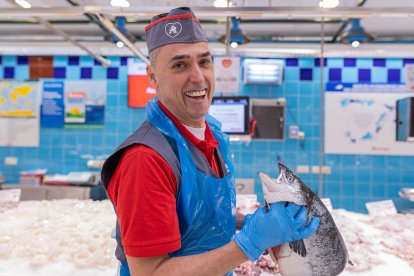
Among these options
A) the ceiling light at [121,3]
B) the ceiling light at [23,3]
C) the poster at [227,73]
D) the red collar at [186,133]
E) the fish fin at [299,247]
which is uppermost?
the ceiling light at [23,3]

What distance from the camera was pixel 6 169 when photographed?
5852mm

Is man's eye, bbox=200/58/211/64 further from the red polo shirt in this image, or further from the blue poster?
the blue poster

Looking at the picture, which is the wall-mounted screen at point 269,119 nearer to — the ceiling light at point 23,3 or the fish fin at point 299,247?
the ceiling light at point 23,3

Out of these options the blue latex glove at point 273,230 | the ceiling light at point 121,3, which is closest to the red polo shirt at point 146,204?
the blue latex glove at point 273,230

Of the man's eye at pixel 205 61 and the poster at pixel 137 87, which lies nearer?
the man's eye at pixel 205 61

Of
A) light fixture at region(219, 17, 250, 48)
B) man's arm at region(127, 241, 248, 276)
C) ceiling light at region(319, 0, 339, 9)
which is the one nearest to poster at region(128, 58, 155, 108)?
light fixture at region(219, 17, 250, 48)

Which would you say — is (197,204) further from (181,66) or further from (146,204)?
(181,66)

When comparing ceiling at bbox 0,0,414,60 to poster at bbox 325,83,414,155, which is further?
poster at bbox 325,83,414,155

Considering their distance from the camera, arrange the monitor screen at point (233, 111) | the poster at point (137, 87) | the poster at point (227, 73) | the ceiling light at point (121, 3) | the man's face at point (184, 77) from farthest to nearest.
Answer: the poster at point (137, 87), the monitor screen at point (233, 111), the poster at point (227, 73), the ceiling light at point (121, 3), the man's face at point (184, 77)

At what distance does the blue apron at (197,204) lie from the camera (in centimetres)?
118

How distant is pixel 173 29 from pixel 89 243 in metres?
1.56

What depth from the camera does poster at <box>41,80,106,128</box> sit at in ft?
18.9

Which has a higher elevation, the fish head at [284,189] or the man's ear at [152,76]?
the man's ear at [152,76]

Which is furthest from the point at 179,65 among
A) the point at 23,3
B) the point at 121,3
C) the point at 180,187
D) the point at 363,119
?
the point at 363,119
